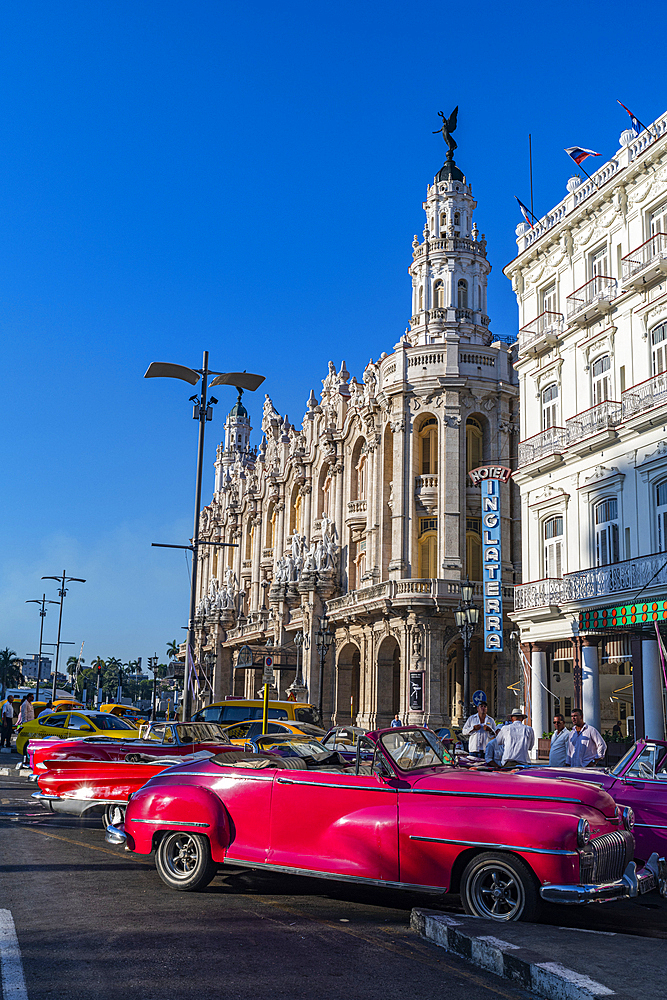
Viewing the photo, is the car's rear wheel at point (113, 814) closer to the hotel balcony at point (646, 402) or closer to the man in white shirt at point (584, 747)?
the man in white shirt at point (584, 747)

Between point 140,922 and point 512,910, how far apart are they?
9.76 feet

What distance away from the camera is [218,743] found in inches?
592

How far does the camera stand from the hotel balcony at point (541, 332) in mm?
27219

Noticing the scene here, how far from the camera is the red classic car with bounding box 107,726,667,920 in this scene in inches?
274

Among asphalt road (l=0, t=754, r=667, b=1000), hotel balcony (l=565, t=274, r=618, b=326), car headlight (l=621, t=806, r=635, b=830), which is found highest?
hotel balcony (l=565, t=274, r=618, b=326)

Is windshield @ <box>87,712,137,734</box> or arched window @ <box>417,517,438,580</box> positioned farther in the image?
arched window @ <box>417,517,438,580</box>

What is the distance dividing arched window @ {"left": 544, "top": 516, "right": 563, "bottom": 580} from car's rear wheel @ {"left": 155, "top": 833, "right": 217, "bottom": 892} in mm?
19061

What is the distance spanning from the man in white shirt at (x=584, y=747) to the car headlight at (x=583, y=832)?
6.62 m

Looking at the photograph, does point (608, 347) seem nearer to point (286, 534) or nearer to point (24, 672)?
point (286, 534)

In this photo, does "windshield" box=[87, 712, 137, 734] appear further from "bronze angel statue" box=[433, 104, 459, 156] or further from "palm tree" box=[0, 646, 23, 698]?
"palm tree" box=[0, 646, 23, 698]

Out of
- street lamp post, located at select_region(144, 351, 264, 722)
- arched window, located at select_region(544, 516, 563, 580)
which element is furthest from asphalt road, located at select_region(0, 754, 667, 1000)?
arched window, located at select_region(544, 516, 563, 580)

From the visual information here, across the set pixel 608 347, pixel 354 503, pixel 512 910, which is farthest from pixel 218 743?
pixel 354 503

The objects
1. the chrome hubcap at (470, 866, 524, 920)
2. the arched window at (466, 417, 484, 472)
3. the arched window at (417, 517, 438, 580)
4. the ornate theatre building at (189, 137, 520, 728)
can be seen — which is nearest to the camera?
the chrome hubcap at (470, 866, 524, 920)

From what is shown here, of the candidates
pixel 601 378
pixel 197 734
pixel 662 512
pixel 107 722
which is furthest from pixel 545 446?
pixel 197 734
